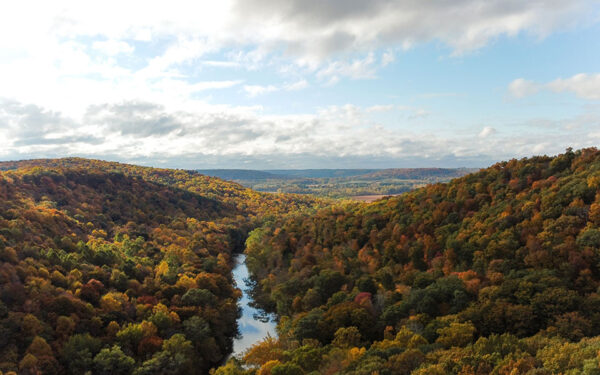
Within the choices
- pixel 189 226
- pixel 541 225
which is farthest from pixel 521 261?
pixel 189 226

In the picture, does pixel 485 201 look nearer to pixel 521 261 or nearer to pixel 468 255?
pixel 468 255

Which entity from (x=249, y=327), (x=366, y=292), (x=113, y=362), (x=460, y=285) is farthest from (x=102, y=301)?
(x=460, y=285)

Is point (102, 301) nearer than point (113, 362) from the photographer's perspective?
No

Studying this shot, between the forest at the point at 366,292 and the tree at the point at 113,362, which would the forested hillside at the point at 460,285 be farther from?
the tree at the point at 113,362

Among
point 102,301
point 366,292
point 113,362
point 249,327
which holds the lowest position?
point 249,327

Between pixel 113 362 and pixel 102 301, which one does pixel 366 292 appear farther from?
pixel 102 301

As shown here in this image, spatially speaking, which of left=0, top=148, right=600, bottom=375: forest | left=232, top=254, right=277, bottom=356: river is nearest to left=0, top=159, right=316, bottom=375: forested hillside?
left=0, top=148, right=600, bottom=375: forest
